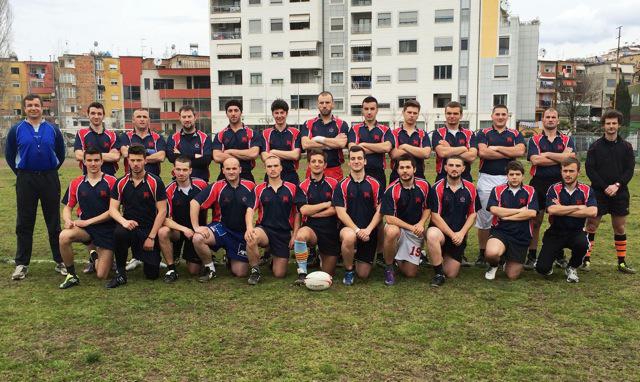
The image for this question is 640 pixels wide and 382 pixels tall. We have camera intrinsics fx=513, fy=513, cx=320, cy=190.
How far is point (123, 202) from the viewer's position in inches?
248

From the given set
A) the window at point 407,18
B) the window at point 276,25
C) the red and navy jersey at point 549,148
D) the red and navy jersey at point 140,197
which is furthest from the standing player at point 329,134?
the window at point 276,25

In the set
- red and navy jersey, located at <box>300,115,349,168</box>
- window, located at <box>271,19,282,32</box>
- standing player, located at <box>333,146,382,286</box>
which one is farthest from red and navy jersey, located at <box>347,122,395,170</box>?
window, located at <box>271,19,282,32</box>

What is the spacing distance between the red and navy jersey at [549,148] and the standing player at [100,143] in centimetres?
565

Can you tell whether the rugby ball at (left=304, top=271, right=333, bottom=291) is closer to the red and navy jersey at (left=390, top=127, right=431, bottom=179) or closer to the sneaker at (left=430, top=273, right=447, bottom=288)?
the sneaker at (left=430, top=273, right=447, bottom=288)

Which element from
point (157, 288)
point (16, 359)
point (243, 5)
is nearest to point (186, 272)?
point (157, 288)

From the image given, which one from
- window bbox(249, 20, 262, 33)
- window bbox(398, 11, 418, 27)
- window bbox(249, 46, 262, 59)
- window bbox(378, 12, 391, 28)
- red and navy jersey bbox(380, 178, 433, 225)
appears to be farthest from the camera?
window bbox(249, 46, 262, 59)

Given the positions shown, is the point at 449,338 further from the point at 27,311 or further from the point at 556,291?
the point at 27,311

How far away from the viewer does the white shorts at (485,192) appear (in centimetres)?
685

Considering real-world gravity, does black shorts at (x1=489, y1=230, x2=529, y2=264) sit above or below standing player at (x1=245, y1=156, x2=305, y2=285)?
below

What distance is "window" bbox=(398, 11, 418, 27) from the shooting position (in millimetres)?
46438

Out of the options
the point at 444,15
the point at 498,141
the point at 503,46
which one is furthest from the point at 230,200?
the point at 503,46

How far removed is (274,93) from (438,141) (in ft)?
145

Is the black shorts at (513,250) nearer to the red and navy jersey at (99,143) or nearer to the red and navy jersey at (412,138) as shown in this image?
the red and navy jersey at (412,138)

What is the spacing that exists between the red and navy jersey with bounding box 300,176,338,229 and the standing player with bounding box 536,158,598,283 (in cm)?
263
